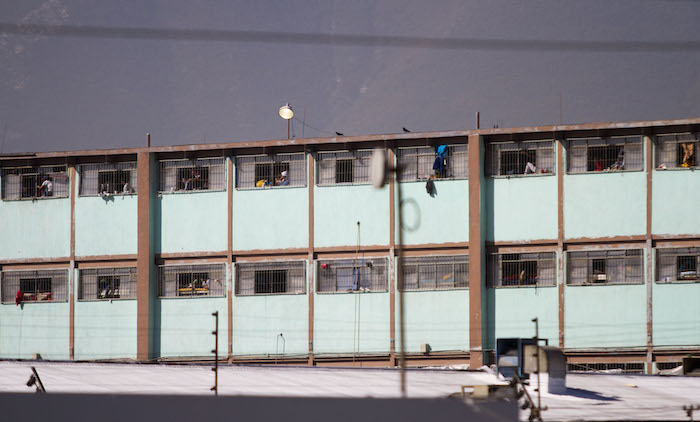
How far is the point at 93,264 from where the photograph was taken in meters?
40.0

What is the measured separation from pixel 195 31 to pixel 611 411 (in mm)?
106831

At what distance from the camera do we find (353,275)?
124 feet

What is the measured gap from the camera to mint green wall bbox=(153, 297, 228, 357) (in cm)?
3869

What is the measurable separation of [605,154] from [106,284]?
21.9m

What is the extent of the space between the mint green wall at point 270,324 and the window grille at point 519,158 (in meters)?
9.57

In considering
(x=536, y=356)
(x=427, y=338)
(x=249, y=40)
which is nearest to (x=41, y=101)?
(x=249, y=40)

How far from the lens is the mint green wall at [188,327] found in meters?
38.7

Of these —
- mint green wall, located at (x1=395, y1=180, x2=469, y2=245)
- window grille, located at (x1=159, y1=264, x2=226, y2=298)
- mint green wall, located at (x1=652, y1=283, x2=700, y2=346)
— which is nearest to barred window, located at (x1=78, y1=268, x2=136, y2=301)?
window grille, located at (x1=159, y1=264, x2=226, y2=298)

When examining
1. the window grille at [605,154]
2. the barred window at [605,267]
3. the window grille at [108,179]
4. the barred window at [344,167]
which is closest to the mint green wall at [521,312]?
the barred window at [605,267]

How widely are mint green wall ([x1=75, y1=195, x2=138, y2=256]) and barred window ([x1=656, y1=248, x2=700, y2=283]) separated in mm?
21871

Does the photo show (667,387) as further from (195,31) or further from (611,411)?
(195,31)

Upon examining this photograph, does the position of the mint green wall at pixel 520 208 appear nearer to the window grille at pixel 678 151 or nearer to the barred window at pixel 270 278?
the window grille at pixel 678 151

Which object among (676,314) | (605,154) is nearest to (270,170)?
(605,154)

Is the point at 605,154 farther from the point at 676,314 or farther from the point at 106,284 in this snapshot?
the point at 106,284
